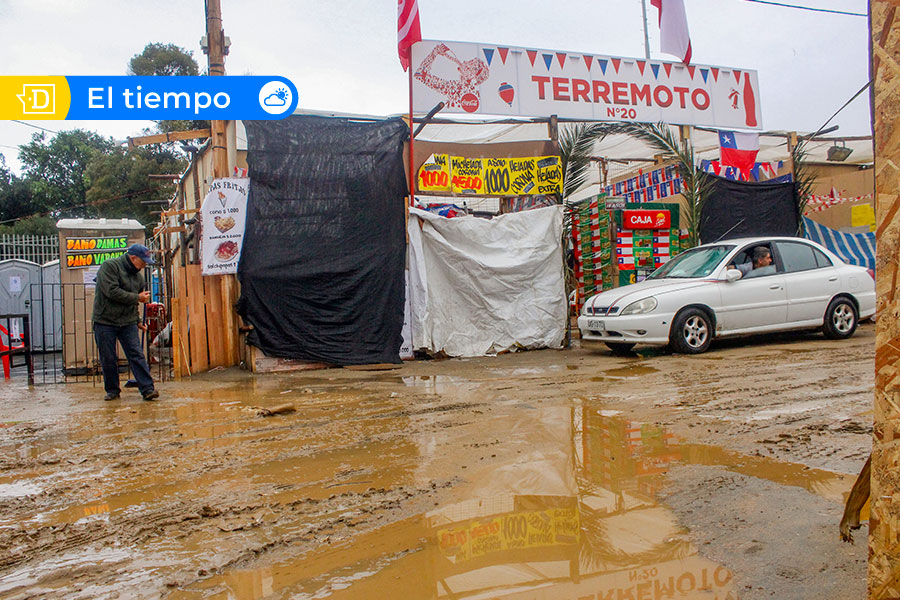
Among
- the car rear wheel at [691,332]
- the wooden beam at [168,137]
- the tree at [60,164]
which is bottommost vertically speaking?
the car rear wheel at [691,332]

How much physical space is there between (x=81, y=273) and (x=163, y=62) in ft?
63.2

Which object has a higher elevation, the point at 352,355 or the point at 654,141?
the point at 654,141

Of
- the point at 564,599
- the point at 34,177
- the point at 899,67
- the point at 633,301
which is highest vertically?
the point at 34,177

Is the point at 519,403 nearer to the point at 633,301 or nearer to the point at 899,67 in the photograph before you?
the point at 633,301

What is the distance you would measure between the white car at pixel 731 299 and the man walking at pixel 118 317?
5.76 meters

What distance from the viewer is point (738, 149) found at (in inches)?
493

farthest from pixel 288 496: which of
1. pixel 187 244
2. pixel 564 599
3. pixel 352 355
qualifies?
pixel 187 244

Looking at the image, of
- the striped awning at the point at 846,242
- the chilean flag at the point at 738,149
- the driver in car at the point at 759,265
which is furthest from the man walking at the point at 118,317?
the striped awning at the point at 846,242

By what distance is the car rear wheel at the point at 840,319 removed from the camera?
946 cm

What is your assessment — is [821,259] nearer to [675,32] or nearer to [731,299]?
[731,299]

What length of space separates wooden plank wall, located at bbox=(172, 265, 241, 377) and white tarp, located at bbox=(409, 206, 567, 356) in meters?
2.58

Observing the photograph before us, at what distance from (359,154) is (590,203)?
4.53 m

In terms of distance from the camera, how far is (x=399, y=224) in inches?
375

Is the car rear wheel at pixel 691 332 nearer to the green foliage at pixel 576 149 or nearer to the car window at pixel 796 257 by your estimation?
the car window at pixel 796 257
